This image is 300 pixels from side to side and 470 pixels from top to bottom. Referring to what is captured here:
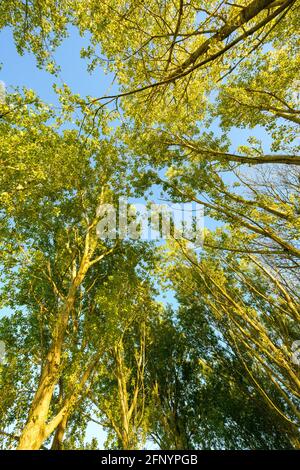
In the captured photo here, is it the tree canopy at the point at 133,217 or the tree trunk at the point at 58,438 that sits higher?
the tree canopy at the point at 133,217

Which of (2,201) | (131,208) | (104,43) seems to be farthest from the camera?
(131,208)

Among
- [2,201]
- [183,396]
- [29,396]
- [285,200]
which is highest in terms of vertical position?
[285,200]

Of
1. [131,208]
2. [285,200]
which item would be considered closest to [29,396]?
[131,208]

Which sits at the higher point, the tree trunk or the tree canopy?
the tree canopy

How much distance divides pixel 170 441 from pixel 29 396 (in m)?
8.47

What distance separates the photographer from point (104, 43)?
599 centimetres

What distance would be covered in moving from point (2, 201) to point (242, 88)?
7.05 m

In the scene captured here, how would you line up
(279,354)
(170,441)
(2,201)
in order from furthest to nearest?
(170,441) → (279,354) → (2,201)

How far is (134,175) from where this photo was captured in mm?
10094

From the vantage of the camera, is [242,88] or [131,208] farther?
[131,208]

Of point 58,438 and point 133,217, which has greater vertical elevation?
point 133,217

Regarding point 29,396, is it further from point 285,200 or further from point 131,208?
Answer: point 285,200

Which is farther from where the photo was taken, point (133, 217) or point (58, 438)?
point (133, 217)

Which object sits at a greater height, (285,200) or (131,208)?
(131,208)
